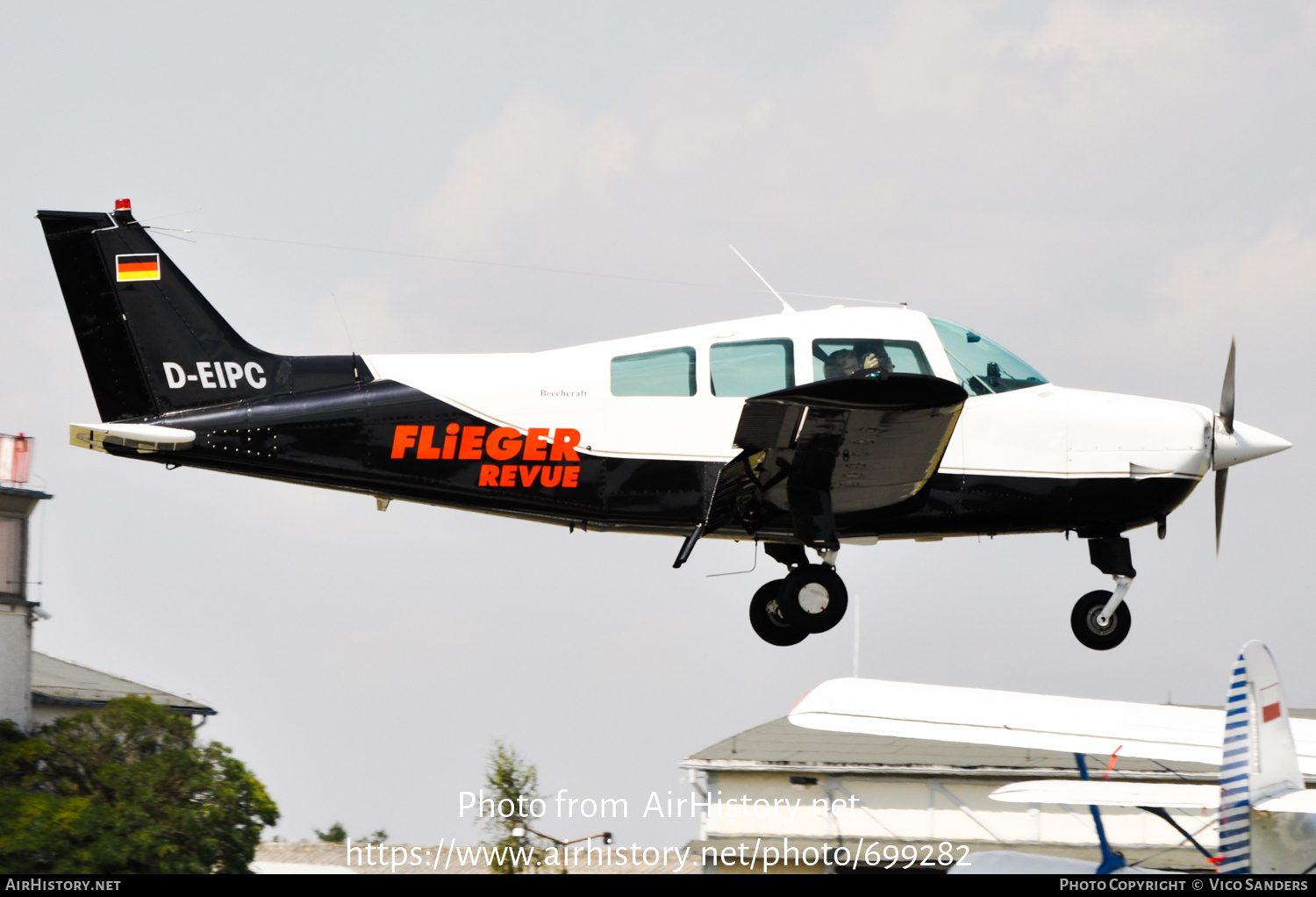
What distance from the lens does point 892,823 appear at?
2362 cm

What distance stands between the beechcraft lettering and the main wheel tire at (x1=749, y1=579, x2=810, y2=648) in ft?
16.4

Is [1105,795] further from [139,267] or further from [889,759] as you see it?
[139,267]

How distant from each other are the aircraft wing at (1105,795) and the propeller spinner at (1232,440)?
8.04 ft

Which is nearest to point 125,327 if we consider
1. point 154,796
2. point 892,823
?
point 154,796

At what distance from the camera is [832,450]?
13.0m

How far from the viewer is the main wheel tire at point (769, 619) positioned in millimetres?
14227

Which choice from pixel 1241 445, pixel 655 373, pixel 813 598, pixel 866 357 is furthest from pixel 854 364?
pixel 1241 445

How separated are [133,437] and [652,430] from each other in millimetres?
4495

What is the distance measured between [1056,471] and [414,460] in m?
5.83

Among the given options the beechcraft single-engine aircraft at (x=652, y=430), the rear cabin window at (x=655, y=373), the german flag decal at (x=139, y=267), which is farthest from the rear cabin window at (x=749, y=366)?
the german flag decal at (x=139, y=267)

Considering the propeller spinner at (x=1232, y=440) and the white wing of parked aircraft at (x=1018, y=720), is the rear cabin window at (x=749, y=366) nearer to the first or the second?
the propeller spinner at (x=1232, y=440)

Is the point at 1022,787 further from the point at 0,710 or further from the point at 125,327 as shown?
the point at 0,710

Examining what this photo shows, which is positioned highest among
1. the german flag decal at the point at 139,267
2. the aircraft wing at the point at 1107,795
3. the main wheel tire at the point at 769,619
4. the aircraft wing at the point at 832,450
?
the german flag decal at the point at 139,267

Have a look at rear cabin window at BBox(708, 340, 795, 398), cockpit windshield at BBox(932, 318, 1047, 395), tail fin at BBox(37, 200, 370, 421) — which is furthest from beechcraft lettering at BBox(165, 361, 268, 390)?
cockpit windshield at BBox(932, 318, 1047, 395)
